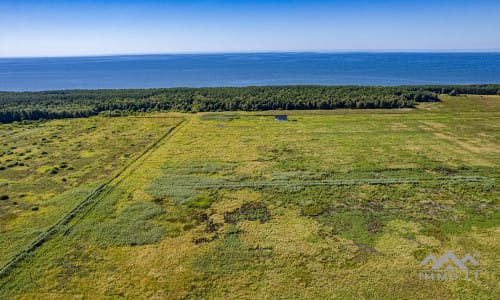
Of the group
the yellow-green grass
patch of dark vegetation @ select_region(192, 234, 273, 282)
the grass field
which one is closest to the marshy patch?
the yellow-green grass

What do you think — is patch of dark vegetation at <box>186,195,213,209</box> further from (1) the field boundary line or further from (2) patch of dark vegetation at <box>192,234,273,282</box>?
(2) patch of dark vegetation at <box>192,234,273,282</box>

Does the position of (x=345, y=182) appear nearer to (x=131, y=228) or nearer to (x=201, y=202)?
(x=201, y=202)

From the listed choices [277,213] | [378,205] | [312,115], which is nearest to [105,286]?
[277,213]

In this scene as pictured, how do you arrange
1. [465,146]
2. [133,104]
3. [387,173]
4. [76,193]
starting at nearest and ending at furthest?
[76,193], [387,173], [465,146], [133,104]

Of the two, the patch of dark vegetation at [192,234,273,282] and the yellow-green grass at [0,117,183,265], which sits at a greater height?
the yellow-green grass at [0,117,183,265]

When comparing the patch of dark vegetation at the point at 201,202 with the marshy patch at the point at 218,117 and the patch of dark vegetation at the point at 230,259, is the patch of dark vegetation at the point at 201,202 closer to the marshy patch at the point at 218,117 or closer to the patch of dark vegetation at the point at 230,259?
the patch of dark vegetation at the point at 230,259

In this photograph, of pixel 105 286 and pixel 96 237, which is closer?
pixel 105 286

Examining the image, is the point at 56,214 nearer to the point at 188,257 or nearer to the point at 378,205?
the point at 188,257

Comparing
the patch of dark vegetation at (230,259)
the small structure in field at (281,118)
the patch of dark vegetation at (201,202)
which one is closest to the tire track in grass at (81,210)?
the patch of dark vegetation at (201,202)
